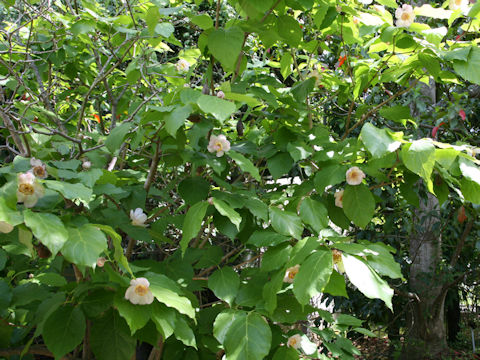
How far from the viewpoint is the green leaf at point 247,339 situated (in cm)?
117

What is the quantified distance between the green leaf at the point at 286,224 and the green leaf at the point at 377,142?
0.32 metres

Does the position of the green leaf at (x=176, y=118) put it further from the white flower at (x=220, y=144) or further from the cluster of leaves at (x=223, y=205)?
the white flower at (x=220, y=144)

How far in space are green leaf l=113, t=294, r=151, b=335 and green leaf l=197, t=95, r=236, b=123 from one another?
1.70ft

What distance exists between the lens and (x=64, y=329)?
4.17 feet

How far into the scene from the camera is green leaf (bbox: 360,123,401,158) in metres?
1.20

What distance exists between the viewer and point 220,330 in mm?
1255

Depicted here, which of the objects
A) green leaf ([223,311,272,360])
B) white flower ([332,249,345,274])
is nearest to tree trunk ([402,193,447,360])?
white flower ([332,249,345,274])

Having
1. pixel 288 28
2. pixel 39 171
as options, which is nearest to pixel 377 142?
pixel 288 28

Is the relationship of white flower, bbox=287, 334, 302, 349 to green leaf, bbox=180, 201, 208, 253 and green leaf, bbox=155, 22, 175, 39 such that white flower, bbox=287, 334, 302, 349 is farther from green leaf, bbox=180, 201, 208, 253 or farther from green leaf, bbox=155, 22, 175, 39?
green leaf, bbox=155, 22, 175, 39

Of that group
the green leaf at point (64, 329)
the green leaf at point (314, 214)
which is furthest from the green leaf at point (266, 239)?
the green leaf at point (64, 329)

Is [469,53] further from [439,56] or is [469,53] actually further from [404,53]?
[404,53]

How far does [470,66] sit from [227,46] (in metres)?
0.75

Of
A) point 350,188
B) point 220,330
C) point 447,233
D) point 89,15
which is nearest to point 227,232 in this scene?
point 220,330

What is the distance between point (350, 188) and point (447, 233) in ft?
9.67
